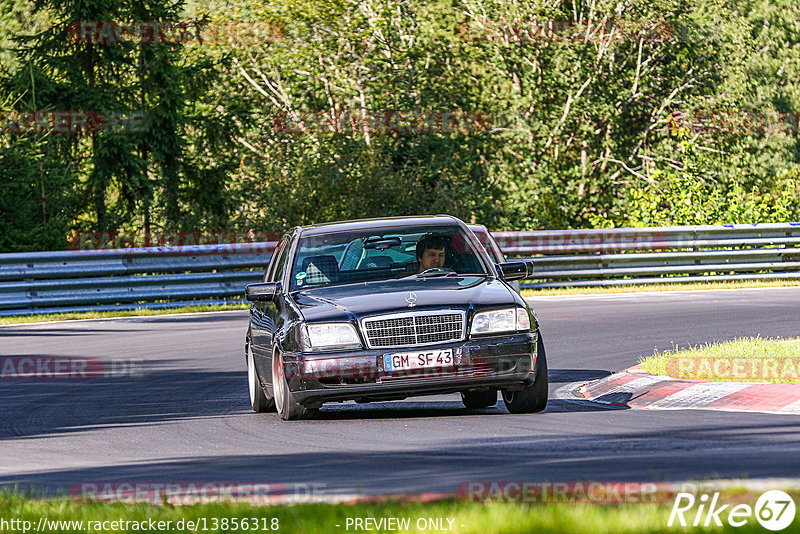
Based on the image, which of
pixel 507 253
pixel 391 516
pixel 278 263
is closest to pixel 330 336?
pixel 278 263

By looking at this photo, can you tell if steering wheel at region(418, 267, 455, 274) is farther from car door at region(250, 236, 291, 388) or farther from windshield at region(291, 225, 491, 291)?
car door at region(250, 236, 291, 388)

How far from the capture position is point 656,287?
83.9ft

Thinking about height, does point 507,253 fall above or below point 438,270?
below

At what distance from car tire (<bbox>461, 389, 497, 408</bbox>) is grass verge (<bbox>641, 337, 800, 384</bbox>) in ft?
5.32

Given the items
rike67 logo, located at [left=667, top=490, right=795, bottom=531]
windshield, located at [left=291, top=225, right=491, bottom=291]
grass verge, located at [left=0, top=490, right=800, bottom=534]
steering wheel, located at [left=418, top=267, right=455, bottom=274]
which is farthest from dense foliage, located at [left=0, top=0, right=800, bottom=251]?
rike67 logo, located at [left=667, top=490, right=795, bottom=531]

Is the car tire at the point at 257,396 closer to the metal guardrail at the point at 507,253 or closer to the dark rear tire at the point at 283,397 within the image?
the dark rear tire at the point at 283,397

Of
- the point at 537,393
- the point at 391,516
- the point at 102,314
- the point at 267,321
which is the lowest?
the point at 102,314

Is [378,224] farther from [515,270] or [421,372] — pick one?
[421,372]

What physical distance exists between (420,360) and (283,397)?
1.20 metres

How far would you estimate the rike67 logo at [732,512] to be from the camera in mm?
5512

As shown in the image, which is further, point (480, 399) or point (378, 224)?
point (378, 224)

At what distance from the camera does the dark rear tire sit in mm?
10555

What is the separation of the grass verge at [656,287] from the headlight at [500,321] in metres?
14.6

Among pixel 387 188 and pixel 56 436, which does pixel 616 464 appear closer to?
pixel 56 436
